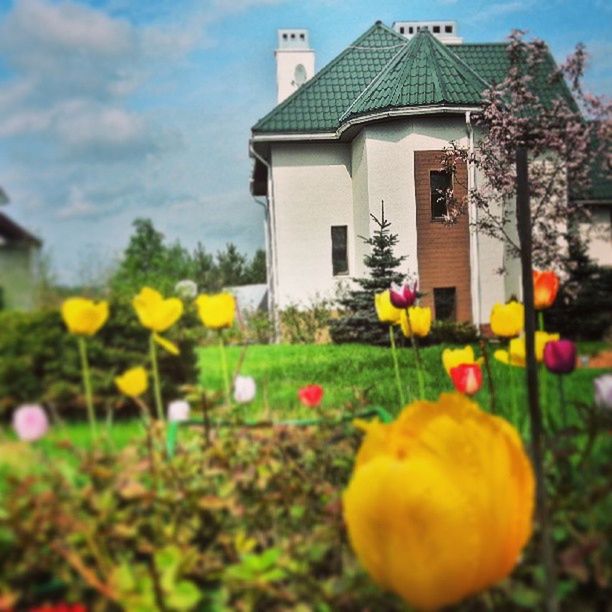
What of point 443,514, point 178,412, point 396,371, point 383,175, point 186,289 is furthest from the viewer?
point 383,175

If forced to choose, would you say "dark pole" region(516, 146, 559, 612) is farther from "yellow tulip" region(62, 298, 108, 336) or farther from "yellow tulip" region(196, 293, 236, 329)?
"yellow tulip" region(62, 298, 108, 336)

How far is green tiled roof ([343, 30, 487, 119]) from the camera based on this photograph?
243cm

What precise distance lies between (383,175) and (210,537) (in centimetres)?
129

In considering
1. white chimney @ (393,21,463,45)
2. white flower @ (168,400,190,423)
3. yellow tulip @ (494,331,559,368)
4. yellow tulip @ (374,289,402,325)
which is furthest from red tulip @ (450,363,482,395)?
white chimney @ (393,21,463,45)

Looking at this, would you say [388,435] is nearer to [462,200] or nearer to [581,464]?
[581,464]

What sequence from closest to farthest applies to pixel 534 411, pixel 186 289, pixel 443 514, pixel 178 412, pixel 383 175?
pixel 443 514 → pixel 534 411 → pixel 178 412 → pixel 186 289 → pixel 383 175

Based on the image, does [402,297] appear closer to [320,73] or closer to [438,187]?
[438,187]

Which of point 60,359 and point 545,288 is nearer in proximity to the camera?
point 60,359

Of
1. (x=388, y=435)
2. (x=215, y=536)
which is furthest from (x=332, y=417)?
(x=388, y=435)

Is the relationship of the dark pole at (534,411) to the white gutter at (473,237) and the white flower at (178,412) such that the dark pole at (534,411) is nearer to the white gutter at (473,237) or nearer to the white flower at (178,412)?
the white flower at (178,412)

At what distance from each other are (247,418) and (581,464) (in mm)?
729

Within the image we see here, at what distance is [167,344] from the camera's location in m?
1.80

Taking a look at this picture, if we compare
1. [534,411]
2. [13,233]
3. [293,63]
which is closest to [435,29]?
[293,63]

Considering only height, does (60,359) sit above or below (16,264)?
below
